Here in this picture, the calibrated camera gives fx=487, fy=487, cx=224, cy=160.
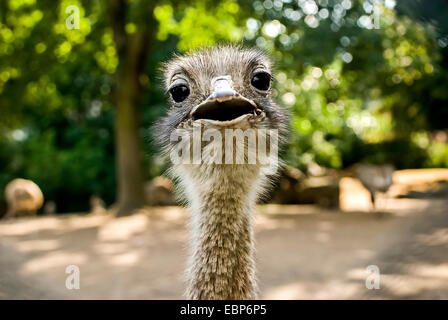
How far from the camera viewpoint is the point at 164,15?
9367 mm

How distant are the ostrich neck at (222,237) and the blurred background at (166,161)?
62cm

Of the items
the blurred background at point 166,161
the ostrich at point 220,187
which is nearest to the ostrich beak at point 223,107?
the ostrich at point 220,187

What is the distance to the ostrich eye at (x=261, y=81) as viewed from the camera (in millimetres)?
Result: 1498

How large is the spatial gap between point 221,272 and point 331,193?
9375mm

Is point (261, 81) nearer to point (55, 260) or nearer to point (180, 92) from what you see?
point (180, 92)

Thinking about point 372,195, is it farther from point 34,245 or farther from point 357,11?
point 34,245

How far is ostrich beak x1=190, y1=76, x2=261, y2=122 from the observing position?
121 cm

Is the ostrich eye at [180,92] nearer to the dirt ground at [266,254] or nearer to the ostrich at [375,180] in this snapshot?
the dirt ground at [266,254]

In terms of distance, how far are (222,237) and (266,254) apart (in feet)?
13.5

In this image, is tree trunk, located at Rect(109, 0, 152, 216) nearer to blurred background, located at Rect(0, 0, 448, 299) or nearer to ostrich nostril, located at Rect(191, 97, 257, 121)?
blurred background, located at Rect(0, 0, 448, 299)

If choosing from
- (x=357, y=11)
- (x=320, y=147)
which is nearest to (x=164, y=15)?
(x=357, y=11)

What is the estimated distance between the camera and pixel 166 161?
193 centimetres

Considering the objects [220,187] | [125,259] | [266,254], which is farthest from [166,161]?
[266,254]

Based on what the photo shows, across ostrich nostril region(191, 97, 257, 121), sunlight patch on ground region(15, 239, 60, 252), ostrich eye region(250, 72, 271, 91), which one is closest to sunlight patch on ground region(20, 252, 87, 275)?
sunlight patch on ground region(15, 239, 60, 252)
